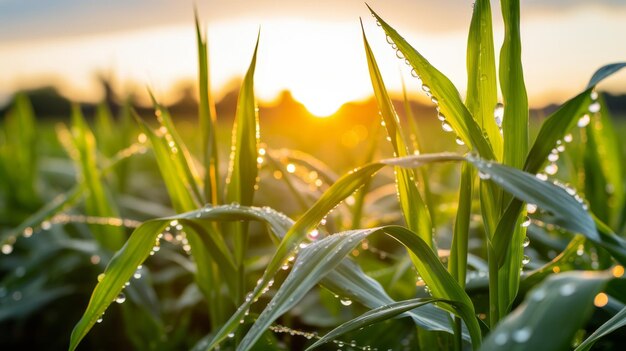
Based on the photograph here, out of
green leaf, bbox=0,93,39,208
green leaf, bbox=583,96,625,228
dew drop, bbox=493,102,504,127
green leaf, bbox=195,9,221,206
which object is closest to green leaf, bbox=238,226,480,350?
dew drop, bbox=493,102,504,127

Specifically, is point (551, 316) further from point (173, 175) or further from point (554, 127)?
point (173, 175)

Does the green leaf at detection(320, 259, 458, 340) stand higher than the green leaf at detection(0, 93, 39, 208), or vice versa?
the green leaf at detection(0, 93, 39, 208)

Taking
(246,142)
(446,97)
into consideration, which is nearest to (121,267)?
(246,142)

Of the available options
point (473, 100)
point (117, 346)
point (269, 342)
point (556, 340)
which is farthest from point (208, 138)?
point (117, 346)

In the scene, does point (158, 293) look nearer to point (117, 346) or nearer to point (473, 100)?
point (117, 346)

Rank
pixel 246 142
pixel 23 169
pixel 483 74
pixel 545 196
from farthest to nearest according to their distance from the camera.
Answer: pixel 23 169, pixel 246 142, pixel 483 74, pixel 545 196

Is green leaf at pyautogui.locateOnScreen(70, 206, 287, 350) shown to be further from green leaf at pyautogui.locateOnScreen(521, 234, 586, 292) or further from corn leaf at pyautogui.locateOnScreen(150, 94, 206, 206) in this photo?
green leaf at pyautogui.locateOnScreen(521, 234, 586, 292)
